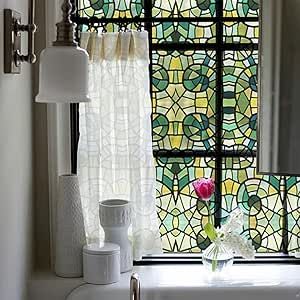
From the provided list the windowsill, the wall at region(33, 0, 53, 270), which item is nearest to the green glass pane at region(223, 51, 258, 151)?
the windowsill

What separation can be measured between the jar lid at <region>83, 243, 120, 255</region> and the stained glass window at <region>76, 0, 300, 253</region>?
288 millimetres

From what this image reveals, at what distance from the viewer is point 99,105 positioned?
218 cm

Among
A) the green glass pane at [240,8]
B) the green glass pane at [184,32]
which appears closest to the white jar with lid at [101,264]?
the green glass pane at [184,32]

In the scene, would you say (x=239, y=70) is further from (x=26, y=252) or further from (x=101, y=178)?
(x=26, y=252)

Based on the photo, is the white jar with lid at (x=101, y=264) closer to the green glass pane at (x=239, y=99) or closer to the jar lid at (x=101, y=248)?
the jar lid at (x=101, y=248)

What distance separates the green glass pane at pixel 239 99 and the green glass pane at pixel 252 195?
0.07m

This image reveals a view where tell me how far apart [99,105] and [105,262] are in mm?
485

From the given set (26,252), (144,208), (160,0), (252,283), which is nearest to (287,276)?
(252,283)

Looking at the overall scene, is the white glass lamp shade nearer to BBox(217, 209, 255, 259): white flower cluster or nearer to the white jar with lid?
the white jar with lid

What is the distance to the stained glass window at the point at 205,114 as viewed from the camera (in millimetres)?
2254

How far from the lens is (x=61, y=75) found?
1524 millimetres

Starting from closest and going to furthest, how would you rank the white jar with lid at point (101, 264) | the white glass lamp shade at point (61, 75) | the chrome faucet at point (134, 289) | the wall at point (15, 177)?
the white glass lamp shade at point (61, 75) < the wall at point (15, 177) < the chrome faucet at point (134, 289) < the white jar with lid at point (101, 264)

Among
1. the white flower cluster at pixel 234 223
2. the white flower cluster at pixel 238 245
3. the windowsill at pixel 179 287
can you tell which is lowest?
the windowsill at pixel 179 287

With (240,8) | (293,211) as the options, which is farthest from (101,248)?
(240,8)
